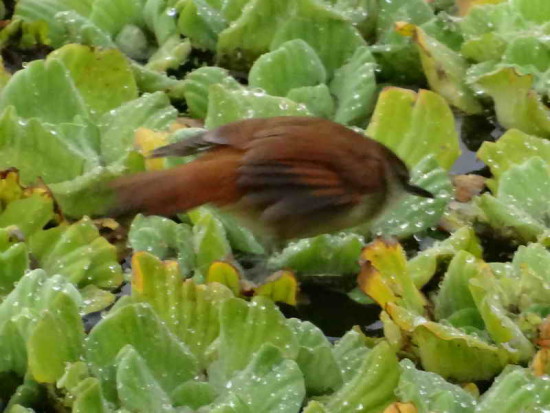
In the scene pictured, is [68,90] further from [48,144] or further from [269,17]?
[269,17]

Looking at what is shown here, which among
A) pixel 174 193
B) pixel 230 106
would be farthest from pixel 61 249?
pixel 230 106

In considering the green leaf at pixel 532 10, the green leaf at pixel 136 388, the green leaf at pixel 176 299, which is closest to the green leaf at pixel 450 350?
the green leaf at pixel 176 299

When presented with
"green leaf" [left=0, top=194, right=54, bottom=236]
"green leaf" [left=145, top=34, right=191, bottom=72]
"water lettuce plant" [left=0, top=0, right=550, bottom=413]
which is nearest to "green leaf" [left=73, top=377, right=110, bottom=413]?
"water lettuce plant" [left=0, top=0, right=550, bottom=413]

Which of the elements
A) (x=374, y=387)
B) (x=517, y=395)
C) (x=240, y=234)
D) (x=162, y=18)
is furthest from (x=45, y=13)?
(x=517, y=395)

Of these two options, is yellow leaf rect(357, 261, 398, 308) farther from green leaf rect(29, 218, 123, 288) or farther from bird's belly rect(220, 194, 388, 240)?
green leaf rect(29, 218, 123, 288)

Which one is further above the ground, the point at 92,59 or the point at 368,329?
the point at 92,59

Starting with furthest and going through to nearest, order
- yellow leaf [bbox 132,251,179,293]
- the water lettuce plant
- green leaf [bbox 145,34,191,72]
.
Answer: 1. green leaf [bbox 145,34,191,72]
2. yellow leaf [bbox 132,251,179,293]
3. the water lettuce plant

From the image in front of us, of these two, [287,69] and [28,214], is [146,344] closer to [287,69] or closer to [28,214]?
[28,214]
